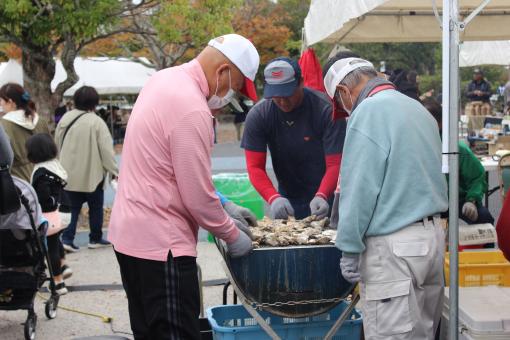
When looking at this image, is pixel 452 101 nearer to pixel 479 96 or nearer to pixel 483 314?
pixel 483 314

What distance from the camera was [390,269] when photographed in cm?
308

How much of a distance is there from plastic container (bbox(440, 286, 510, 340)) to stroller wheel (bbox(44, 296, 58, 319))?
3.26m

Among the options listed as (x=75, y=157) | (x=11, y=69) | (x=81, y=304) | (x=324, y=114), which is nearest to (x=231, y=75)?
(x=324, y=114)

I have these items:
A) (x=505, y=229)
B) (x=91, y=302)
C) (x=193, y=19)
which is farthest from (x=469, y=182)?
(x=193, y=19)

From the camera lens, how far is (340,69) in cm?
333

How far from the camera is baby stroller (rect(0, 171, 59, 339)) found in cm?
511

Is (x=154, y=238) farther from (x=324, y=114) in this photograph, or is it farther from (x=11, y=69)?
(x=11, y=69)

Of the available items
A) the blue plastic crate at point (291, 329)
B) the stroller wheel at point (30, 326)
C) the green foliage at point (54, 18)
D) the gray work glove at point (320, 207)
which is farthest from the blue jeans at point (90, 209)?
the blue plastic crate at point (291, 329)

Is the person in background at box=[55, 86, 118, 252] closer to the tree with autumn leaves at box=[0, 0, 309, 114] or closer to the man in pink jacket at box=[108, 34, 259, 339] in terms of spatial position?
the tree with autumn leaves at box=[0, 0, 309, 114]

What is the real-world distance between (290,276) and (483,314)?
97 cm

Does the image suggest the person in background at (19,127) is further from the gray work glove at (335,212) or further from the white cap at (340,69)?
the white cap at (340,69)

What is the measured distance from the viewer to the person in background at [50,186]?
6145 millimetres

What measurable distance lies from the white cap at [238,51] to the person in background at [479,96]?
617 inches

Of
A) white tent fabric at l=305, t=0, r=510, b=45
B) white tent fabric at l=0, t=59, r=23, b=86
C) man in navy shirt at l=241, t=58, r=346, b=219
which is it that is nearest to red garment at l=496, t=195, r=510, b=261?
man in navy shirt at l=241, t=58, r=346, b=219
